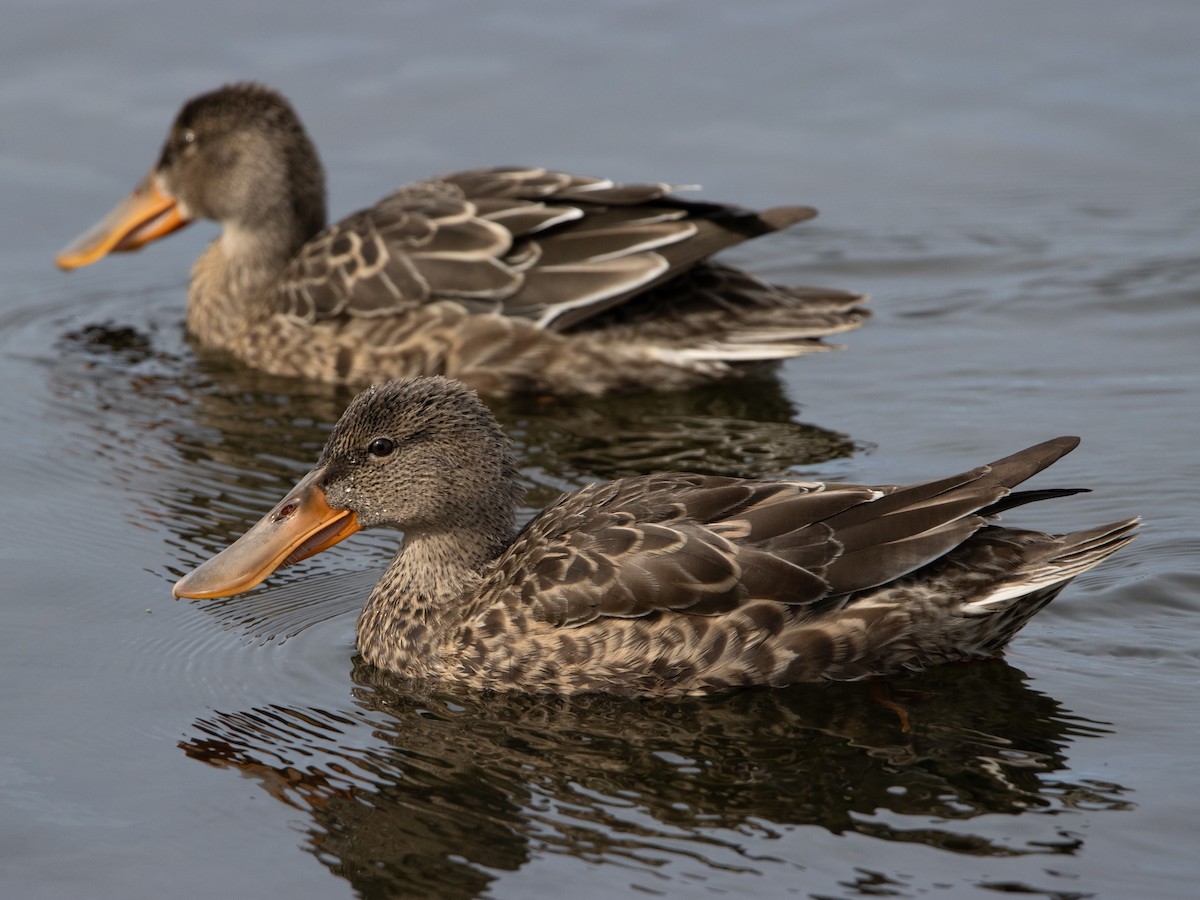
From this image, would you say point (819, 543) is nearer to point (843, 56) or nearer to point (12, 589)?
point (12, 589)

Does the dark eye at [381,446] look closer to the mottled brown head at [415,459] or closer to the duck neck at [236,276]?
the mottled brown head at [415,459]

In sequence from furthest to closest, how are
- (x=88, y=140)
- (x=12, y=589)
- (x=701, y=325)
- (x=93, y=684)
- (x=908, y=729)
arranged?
(x=88, y=140)
(x=701, y=325)
(x=12, y=589)
(x=93, y=684)
(x=908, y=729)

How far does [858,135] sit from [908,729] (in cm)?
723

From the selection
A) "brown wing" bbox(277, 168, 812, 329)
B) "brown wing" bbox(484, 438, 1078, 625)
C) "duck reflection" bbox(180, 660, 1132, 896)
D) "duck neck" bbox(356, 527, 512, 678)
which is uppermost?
"brown wing" bbox(277, 168, 812, 329)

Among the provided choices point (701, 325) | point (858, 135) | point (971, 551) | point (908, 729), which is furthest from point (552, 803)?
point (858, 135)

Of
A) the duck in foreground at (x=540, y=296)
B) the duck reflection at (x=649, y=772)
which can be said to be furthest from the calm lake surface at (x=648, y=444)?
the duck in foreground at (x=540, y=296)

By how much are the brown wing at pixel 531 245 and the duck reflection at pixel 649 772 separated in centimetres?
356

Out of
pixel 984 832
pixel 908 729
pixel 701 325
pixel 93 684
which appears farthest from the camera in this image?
pixel 701 325

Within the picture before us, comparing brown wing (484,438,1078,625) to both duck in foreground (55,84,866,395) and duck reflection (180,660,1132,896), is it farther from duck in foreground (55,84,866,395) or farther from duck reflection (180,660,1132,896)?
duck in foreground (55,84,866,395)

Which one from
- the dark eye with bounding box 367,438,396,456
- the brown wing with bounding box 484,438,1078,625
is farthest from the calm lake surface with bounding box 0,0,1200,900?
the dark eye with bounding box 367,438,396,456

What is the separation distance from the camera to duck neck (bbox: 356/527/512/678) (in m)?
6.91

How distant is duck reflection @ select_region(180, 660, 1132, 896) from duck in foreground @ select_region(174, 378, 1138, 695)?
13 cm

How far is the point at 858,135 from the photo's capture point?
12.9m

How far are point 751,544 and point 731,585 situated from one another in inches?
6.8
